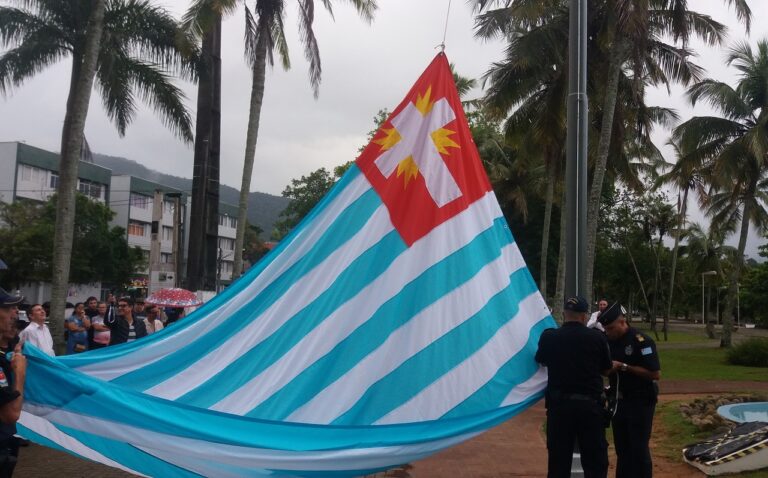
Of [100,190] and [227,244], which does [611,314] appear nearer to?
[100,190]

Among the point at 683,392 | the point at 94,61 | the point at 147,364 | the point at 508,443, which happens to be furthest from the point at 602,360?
the point at 94,61

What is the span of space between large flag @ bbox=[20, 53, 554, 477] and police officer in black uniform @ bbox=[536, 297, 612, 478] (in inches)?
6.7

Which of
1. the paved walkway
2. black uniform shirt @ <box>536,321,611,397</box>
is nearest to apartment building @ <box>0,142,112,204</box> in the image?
the paved walkway

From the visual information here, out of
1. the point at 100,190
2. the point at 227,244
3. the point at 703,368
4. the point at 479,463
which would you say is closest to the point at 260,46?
the point at 479,463

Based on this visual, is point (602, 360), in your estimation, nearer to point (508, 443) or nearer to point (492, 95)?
point (508, 443)

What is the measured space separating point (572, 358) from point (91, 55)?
13028 millimetres

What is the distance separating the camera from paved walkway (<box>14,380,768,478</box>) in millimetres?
7980

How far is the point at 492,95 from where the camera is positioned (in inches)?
850

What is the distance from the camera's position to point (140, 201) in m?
68.4

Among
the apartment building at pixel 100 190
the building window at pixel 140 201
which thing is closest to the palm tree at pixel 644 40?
the apartment building at pixel 100 190

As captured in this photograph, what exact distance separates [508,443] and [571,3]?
21.0 feet

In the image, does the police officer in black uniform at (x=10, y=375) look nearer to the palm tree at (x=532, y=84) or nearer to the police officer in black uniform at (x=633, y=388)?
the police officer in black uniform at (x=633, y=388)

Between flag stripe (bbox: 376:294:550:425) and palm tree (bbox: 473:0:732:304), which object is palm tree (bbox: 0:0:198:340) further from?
flag stripe (bbox: 376:294:550:425)

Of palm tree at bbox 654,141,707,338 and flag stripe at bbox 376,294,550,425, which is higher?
palm tree at bbox 654,141,707,338
